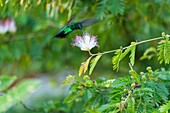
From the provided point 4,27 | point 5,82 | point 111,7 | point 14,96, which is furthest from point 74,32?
point 4,27

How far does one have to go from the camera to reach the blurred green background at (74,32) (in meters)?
2.05

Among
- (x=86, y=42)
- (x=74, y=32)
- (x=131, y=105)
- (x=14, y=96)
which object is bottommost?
(x=131, y=105)

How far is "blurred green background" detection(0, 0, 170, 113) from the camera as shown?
2.05 meters

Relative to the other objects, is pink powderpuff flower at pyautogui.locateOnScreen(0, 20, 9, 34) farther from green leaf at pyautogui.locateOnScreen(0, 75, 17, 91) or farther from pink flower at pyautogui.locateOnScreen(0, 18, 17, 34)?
green leaf at pyautogui.locateOnScreen(0, 75, 17, 91)

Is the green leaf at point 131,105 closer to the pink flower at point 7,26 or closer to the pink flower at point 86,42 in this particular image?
the pink flower at point 86,42

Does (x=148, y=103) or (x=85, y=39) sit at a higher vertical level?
(x=85, y=39)

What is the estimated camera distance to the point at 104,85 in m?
1.59

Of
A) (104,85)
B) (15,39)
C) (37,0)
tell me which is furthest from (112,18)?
(15,39)

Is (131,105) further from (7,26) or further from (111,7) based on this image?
(7,26)

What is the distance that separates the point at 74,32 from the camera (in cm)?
189

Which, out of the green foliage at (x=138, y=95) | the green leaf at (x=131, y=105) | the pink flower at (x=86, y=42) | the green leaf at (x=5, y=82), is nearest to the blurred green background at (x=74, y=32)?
the green leaf at (x=5, y=82)

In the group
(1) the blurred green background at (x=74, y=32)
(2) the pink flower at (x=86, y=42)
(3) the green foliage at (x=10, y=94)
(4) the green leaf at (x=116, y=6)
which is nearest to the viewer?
(2) the pink flower at (x=86, y=42)

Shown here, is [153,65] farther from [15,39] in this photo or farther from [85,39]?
[85,39]

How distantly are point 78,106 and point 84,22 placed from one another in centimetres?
52
